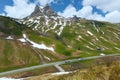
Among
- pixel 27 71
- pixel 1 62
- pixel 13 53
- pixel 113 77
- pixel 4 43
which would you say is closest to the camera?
pixel 113 77

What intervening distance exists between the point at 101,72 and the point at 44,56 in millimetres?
169770

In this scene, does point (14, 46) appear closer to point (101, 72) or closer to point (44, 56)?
point (44, 56)

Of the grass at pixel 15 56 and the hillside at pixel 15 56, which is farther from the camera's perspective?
the grass at pixel 15 56

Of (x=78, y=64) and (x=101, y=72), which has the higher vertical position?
(x=101, y=72)

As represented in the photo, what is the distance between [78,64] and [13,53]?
46.0 metres

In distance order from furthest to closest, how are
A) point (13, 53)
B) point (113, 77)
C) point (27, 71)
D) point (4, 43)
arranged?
point (4, 43) < point (13, 53) < point (27, 71) < point (113, 77)

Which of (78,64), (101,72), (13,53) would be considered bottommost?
(78,64)

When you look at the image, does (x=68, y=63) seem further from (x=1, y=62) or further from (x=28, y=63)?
(x=1, y=62)

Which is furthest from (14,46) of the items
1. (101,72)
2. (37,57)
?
(101,72)

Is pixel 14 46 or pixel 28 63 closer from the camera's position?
pixel 28 63

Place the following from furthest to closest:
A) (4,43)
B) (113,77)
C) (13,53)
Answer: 1. (4,43)
2. (13,53)
3. (113,77)

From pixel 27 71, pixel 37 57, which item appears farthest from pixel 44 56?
pixel 27 71

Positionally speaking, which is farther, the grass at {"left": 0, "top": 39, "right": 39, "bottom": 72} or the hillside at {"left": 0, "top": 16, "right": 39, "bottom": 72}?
the grass at {"left": 0, "top": 39, "right": 39, "bottom": 72}

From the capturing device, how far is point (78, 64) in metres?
168
